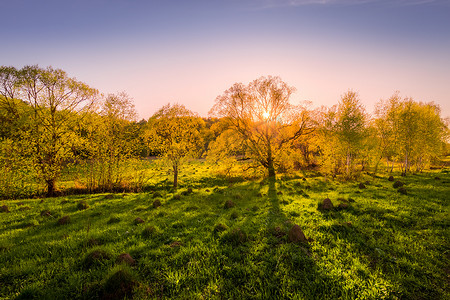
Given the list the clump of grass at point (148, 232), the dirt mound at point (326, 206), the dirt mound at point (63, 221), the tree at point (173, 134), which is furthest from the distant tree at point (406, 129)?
the dirt mound at point (63, 221)

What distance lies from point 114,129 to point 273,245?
70.7ft

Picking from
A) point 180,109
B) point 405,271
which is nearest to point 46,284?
point 405,271

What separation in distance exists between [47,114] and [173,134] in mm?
13265

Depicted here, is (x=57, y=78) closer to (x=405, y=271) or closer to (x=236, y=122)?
(x=236, y=122)

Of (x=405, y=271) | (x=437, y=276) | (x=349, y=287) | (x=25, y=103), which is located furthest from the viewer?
(x=25, y=103)

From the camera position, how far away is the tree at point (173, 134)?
22.4m

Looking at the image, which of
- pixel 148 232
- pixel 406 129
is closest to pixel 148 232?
pixel 148 232

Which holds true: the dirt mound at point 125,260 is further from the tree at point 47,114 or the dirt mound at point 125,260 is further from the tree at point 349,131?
the tree at point 349,131

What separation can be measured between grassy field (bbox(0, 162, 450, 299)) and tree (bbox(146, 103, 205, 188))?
434 inches

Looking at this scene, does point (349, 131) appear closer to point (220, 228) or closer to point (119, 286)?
point (220, 228)

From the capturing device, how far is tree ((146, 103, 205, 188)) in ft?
73.5

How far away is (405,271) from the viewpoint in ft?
19.4

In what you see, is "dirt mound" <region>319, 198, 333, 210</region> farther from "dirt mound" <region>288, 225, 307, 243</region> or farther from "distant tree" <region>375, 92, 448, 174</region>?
"distant tree" <region>375, 92, 448, 174</region>

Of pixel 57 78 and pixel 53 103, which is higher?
pixel 57 78
